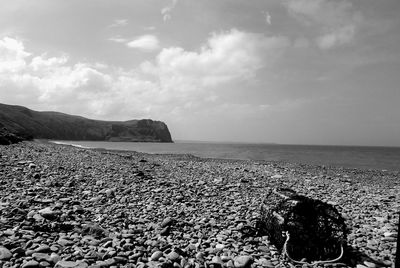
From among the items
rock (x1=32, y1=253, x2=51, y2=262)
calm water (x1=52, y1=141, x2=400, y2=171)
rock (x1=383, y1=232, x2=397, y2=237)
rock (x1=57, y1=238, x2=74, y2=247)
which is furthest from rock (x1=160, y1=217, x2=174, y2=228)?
Result: calm water (x1=52, y1=141, x2=400, y2=171)

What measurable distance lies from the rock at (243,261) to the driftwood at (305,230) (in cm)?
83

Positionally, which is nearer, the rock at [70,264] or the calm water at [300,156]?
the rock at [70,264]

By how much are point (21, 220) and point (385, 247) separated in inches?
374

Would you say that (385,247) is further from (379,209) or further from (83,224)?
(83,224)

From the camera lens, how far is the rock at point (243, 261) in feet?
18.1

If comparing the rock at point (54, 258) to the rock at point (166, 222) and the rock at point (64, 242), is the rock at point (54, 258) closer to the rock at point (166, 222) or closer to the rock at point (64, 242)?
the rock at point (64, 242)

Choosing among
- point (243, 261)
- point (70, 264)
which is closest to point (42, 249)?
point (70, 264)

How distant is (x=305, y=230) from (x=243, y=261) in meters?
1.67

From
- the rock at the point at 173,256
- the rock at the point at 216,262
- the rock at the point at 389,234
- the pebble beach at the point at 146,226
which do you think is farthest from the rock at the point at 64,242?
the rock at the point at 389,234

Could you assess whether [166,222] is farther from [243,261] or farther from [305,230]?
[305,230]

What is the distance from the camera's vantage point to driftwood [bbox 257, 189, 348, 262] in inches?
234

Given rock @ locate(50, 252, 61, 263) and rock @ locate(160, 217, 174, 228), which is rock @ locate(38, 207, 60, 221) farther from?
rock @ locate(160, 217, 174, 228)

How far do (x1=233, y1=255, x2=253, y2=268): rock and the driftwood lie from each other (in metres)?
0.83

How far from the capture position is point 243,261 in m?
5.59
